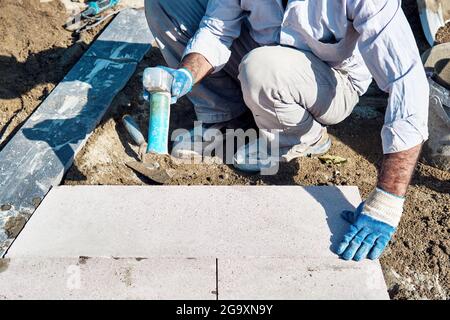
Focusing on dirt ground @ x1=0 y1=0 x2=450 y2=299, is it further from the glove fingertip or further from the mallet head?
the mallet head

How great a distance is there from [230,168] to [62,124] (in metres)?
1.09

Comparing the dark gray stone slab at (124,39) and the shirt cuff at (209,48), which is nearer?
the shirt cuff at (209,48)

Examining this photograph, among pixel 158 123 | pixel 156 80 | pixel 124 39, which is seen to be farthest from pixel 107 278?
pixel 124 39

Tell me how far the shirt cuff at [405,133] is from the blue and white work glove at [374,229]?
21 cm

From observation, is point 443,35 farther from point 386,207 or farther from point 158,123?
point 158,123

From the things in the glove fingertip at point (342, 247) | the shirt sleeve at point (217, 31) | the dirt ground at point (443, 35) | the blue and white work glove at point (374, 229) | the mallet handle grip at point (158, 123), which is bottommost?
the dirt ground at point (443, 35)

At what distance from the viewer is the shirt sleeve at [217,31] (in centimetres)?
325

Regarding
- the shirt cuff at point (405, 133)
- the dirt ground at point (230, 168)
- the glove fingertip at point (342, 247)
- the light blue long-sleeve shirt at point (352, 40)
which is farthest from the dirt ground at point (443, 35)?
the glove fingertip at point (342, 247)

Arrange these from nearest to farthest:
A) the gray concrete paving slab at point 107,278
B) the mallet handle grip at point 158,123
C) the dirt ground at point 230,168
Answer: the gray concrete paving slab at point 107,278, the mallet handle grip at point 158,123, the dirt ground at point 230,168

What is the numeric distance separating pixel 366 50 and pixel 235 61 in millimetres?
1103

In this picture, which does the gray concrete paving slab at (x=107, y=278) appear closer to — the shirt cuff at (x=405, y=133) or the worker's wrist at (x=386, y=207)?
the worker's wrist at (x=386, y=207)

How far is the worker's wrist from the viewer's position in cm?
259
